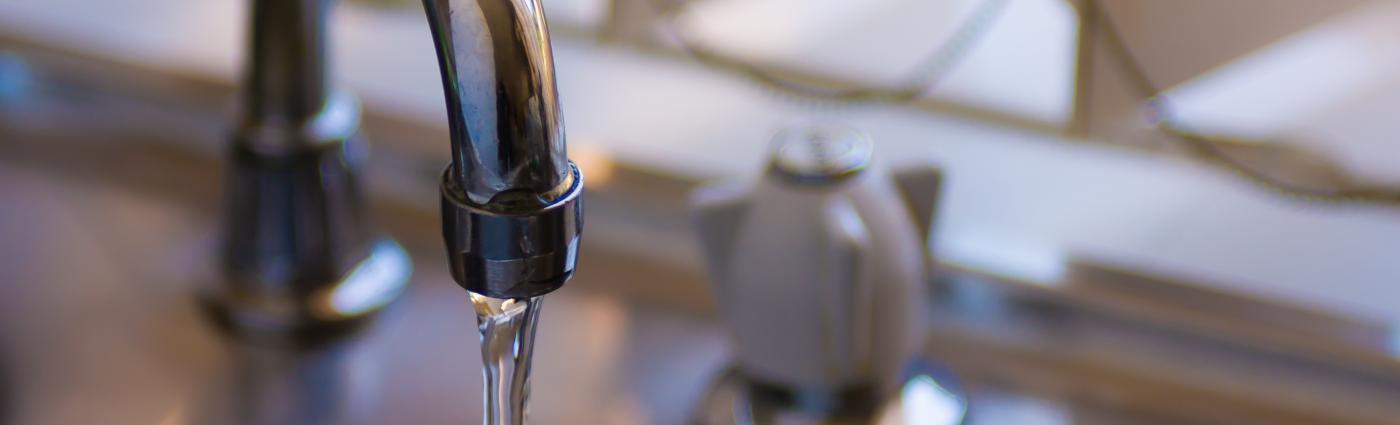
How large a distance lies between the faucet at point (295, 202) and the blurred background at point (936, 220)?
16mm

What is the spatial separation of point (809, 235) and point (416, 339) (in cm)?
25

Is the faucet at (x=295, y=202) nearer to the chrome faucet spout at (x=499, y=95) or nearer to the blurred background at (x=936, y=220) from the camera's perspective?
the blurred background at (x=936, y=220)

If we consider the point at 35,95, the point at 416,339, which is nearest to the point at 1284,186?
the point at 416,339

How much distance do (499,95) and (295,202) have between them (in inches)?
14.3

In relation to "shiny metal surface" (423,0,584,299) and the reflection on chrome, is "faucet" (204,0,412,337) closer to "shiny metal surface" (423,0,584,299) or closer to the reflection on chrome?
the reflection on chrome

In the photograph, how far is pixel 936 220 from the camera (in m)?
0.66

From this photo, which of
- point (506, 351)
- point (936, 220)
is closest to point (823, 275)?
point (936, 220)

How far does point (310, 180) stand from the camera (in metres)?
0.71

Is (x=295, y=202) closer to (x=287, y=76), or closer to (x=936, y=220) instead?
(x=287, y=76)

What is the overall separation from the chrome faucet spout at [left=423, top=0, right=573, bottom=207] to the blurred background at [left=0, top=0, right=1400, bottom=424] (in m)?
0.30

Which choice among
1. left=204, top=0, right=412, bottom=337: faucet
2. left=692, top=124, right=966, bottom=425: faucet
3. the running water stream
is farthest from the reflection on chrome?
the running water stream

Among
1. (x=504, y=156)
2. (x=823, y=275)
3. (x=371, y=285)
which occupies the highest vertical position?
(x=504, y=156)

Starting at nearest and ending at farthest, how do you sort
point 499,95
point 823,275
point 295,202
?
point 499,95
point 823,275
point 295,202

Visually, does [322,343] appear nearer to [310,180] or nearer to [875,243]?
[310,180]
